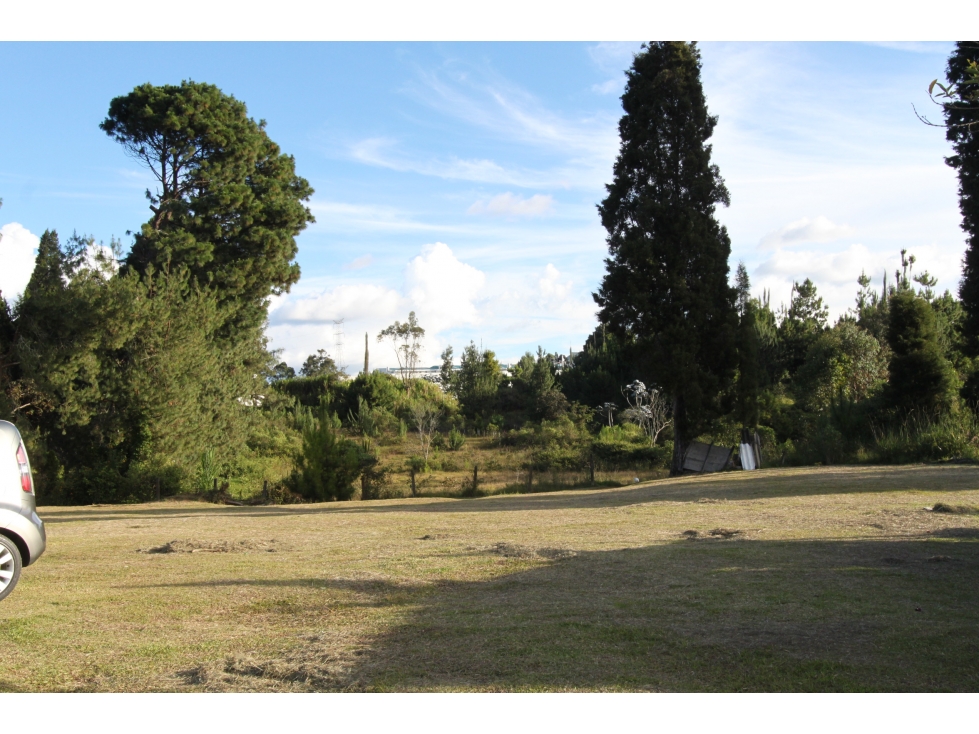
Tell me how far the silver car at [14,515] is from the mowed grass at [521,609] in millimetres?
319

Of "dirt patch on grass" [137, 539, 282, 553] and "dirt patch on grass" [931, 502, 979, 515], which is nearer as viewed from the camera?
"dirt patch on grass" [137, 539, 282, 553]

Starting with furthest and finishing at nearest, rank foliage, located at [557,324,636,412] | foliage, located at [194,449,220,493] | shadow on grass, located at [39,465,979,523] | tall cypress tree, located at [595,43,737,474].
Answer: foliage, located at [557,324,636,412]
foliage, located at [194,449,220,493]
tall cypress tree, located at [595,43,737,474]
shadow on grass, located at [39,465,979,523]

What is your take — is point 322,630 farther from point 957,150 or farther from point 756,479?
point 957,150

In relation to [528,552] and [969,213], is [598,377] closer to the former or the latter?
[969,213]

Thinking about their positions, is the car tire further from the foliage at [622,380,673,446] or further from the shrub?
the shrub

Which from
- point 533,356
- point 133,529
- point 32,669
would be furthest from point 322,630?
point 533,356

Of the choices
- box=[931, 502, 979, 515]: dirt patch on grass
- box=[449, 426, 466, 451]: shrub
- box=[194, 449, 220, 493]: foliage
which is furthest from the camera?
box=[449, 426, 466, 451]: shrub

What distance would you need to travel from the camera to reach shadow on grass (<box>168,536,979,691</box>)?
404 cm

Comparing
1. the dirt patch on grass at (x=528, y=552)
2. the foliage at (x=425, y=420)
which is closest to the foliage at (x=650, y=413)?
the foliage at (x=425, y=420)

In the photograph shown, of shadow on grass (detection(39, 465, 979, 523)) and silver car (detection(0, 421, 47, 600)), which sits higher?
silver car (detection(0, 421, 47, 600))

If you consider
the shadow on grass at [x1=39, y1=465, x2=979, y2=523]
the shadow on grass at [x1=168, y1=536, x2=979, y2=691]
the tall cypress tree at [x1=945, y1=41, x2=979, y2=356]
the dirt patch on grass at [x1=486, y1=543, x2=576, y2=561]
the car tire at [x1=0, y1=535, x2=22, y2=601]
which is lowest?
the shadow on grass at [x1=39, y1=465, x2=979, y2=523]

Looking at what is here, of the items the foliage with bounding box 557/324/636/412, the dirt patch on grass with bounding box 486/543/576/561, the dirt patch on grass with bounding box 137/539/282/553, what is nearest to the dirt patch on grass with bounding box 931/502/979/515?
the dirt patch on grass with bounding box 486/543/576/561

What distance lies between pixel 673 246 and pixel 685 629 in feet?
67.2

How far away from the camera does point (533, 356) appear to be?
2058 inches
